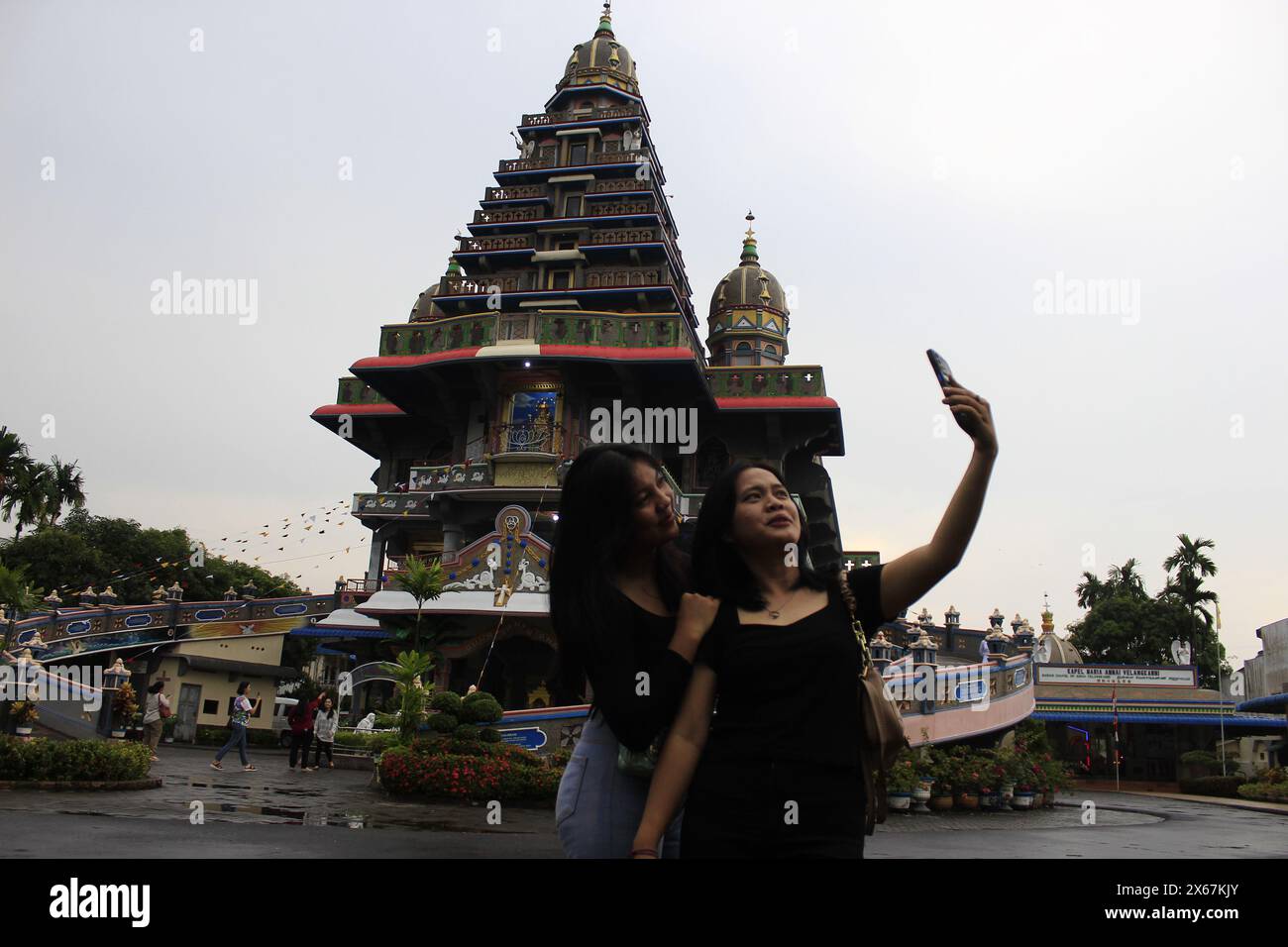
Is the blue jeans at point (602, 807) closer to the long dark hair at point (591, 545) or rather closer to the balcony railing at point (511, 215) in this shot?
the long dark hair at point (591, 545)

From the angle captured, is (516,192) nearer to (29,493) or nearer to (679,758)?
(29,493)

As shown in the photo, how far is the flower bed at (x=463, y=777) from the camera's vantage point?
13.9 m

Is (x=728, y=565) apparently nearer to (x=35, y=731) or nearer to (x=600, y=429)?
(x=35, y=731)

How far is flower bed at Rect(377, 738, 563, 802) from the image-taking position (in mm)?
13875

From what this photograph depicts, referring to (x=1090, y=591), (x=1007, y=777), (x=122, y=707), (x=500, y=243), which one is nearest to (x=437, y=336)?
(x=500, y=243)

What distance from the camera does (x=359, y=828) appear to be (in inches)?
384

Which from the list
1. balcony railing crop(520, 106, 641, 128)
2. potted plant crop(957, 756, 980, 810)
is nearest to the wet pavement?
potted plant crop(957, 756, 980, 810)

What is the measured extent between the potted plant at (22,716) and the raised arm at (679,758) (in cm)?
1627

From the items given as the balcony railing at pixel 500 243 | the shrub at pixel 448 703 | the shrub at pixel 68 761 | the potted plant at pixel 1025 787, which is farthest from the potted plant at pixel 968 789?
the balcony railing at pixel 500 243

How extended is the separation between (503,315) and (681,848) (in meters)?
31.0

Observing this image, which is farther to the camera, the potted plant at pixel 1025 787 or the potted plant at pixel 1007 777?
the potted plant at pixel 1025 787

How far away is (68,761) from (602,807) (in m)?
12.4
